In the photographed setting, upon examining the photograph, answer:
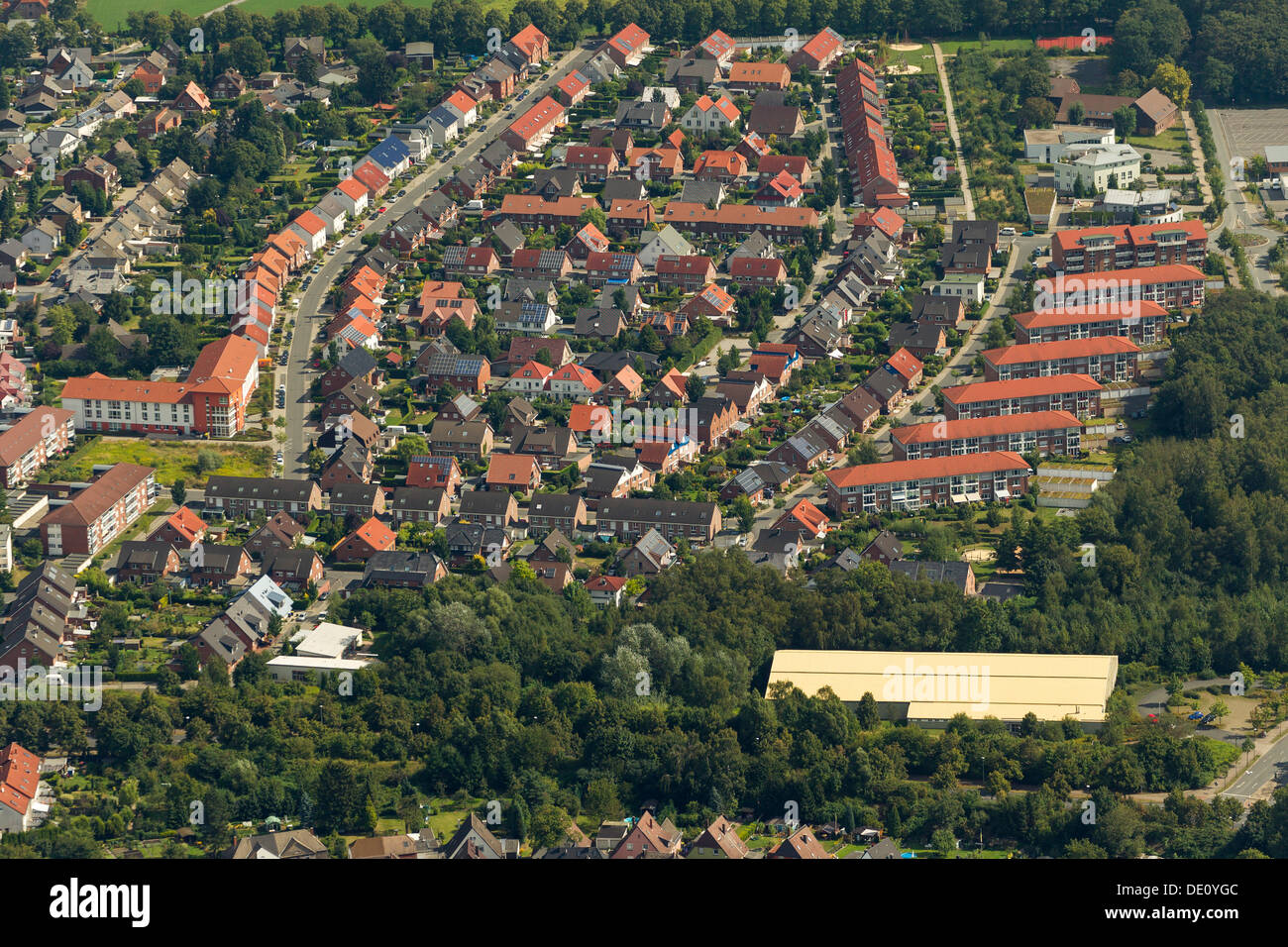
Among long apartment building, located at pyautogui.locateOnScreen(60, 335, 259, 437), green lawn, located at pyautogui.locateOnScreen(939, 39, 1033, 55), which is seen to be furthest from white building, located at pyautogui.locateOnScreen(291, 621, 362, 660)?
green lawn, located at pyautogui.locateOnScreen(939, 39, 1033, 55)

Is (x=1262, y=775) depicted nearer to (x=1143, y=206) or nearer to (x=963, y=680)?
(x=963, y=680)

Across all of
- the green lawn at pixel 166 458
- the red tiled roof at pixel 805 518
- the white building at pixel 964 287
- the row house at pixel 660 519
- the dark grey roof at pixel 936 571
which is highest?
the white building at pixel 964 287

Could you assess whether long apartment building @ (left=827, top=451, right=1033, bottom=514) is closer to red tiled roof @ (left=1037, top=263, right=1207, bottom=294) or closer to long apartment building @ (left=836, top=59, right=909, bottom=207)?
red tiled roof @ (left=1037, top=263, right=1207, bottom=294)

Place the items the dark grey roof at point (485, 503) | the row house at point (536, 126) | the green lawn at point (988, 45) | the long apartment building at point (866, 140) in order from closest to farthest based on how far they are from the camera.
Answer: the dark grey roof at point (485, 503)
the long apartment building at point (866, 140)
the row house at point (536, 126)
the green lawn at point (988, 45)

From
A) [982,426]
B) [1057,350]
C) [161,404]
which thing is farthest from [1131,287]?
[161,404]

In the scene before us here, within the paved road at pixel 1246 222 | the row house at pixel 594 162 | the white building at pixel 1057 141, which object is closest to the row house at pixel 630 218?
the row house at pixel 594 162

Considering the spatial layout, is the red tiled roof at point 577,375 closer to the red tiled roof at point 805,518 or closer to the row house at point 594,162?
the red tiled roof at point 805,518
